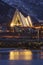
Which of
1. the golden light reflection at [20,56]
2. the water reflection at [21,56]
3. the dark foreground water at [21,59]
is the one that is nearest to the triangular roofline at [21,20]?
the water reflection at [21,56]

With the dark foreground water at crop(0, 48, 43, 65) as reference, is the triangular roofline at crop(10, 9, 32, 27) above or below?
above

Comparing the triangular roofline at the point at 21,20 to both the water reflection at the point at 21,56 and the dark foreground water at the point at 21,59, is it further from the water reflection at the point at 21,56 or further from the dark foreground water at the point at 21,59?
the dark foreground water at the point at 21,59

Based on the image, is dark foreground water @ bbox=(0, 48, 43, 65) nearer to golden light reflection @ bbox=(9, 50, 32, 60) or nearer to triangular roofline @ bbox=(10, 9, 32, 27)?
golden light reflection @ bbox=(9, 50, 32, 60)

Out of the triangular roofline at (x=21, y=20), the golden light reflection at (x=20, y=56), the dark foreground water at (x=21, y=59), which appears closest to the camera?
the dark foreground water at (x=21, y=59)

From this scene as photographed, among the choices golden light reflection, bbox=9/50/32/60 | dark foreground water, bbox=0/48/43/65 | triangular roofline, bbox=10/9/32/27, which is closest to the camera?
dark foreground water, bbox=0/48/43/65

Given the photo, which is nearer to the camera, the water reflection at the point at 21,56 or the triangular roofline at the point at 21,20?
the water reflection at the point at 21,56

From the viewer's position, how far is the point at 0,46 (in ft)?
73.9

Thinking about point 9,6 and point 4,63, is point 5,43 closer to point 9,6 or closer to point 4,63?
point 4,63

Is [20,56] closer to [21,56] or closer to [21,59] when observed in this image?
[21,56]

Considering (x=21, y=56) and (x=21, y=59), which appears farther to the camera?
(x=21, y=56)

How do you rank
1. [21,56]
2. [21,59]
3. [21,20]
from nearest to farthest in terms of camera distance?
[21,59]
[21,56]
[21,20]

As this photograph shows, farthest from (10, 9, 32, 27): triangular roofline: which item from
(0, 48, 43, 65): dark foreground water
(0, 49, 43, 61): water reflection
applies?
(0, 48, 43, 65): dark foreground water

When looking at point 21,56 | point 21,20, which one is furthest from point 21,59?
point 21,20

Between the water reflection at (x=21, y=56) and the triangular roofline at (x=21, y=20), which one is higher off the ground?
the triangular roofline at (x=21, y=20)
